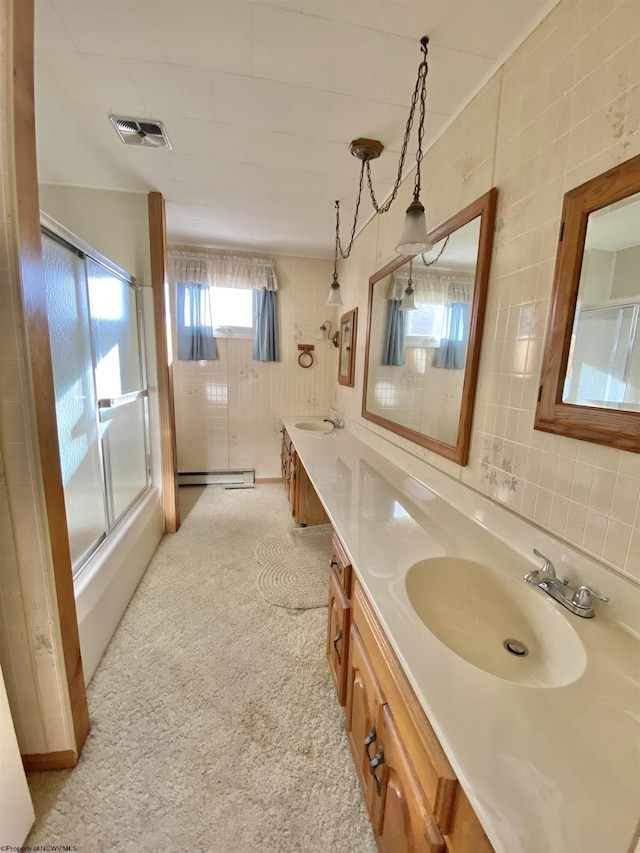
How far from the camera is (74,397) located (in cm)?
153

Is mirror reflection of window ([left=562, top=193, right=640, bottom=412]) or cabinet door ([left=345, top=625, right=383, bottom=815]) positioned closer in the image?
mirror reflection of window ([left=562, top=193, right=640, bottom=412])

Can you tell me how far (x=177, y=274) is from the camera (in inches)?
123

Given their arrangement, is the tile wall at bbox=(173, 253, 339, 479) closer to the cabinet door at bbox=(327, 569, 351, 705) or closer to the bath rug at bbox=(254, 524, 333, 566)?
the bath rug at bbox=(254, 524, 333, 566)

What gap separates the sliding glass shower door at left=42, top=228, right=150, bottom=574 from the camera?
1.43m

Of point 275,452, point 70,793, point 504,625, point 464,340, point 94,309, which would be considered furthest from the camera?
point 275,452

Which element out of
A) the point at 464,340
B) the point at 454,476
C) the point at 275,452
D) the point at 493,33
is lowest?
the point at 275,452

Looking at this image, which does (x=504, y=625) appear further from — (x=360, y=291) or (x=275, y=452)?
(x=275, y=452)

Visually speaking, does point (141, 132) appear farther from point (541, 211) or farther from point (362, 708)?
point (362, 708)

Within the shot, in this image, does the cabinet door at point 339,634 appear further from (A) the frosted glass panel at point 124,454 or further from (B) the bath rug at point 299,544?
(A) the frosted glass panel at point 124,454

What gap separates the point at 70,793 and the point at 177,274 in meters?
3.37

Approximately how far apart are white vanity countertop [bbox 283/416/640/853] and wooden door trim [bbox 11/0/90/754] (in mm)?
926

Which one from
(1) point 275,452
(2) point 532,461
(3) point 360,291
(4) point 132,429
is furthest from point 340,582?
(1) point 275,452

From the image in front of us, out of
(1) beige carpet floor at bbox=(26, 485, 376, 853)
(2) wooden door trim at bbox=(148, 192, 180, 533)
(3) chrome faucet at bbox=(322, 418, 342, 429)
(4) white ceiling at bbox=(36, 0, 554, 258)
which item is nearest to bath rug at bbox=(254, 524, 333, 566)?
(1) beige carpet floor at bbox=(26, 485, 376, 853)

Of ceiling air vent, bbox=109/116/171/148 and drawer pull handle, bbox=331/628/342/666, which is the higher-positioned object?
ceiling air vent, bbox=109/116/171/148
